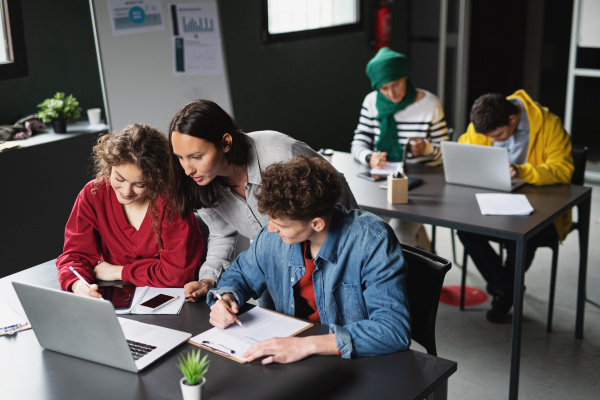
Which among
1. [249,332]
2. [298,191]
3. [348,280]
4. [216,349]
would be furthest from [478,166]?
[216,349]

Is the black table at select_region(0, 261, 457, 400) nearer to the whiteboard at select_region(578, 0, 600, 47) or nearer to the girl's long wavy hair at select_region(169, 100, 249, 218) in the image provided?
the girl's long wavy hair at select_region(169, 100, 249, 218)

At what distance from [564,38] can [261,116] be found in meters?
3.61

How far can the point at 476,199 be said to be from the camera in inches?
110

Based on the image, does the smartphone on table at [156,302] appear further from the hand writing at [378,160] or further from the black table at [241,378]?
the hand writing at [378,160]

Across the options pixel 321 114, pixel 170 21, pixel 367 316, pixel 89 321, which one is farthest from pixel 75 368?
pixel 321 114

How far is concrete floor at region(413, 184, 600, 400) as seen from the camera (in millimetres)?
2625

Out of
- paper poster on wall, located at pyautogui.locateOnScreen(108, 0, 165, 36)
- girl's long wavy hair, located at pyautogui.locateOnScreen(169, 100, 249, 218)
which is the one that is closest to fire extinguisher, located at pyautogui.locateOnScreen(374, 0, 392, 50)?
paper poster on wall, located at pyautogui.locateOnScreen(108, 0, 165, 36)

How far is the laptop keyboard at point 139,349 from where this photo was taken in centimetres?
157

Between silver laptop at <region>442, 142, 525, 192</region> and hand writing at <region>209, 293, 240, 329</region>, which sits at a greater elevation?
silver laptop at <region>442, 142, 525, 192</region>

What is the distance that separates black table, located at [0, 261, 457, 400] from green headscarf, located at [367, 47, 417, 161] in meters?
2.08

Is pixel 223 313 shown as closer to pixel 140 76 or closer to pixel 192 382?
pixel 192 382

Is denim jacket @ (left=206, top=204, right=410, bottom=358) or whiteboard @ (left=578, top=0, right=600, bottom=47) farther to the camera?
whiteboard @ (left=578, top=0, right=600, bottom=47)

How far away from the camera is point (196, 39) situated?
148 inches

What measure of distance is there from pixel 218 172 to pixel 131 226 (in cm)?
39
